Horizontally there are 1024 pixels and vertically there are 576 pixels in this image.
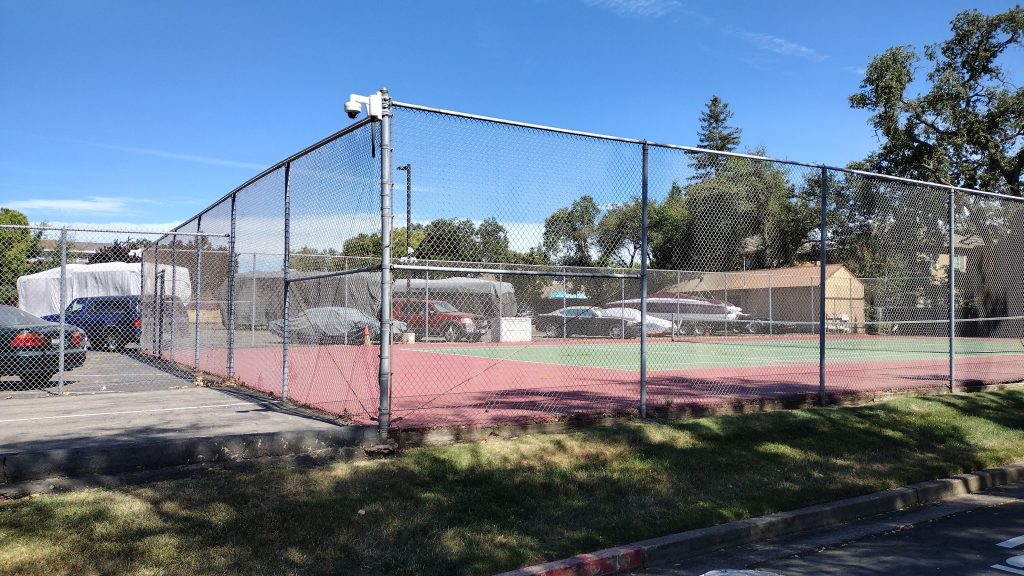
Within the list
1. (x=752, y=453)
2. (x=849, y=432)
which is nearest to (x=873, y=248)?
(x=849, y=432)

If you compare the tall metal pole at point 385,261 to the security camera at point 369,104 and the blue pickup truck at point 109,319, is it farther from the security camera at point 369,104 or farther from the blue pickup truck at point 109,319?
the blue pickup truck at point 109,319

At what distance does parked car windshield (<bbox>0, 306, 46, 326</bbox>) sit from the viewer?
11228 millimetres

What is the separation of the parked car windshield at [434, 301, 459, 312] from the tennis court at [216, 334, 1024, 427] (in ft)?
3.67

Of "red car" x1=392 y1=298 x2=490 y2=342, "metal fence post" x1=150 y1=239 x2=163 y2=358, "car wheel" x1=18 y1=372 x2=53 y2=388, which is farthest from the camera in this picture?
"metal fence post" x1=150 y1=239 x2=163 y2=358

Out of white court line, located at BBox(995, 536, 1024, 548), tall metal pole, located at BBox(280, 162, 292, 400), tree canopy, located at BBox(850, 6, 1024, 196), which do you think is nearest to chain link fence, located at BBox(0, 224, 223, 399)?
tall metal pole, located at BBox(280, 162, 292, 400)

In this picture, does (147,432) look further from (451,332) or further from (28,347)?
(451,332)

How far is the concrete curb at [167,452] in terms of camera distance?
18.4ft

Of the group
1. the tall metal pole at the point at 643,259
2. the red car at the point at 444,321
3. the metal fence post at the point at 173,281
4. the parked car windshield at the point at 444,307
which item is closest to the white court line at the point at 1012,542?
the tall metal pole at the point at 643,259

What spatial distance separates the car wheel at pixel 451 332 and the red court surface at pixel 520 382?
0.76 meters

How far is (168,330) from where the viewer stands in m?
16.0

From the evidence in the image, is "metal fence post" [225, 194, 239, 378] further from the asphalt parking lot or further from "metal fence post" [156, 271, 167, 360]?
"metal fence post" [156, 271, 167, 360]

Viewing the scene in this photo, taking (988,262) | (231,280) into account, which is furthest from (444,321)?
(988,262)

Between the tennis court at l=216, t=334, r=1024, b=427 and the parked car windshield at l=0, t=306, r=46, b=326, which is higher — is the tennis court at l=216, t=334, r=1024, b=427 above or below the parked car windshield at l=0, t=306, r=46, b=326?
below

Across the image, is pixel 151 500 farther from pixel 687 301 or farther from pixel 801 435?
pixel 687 301
